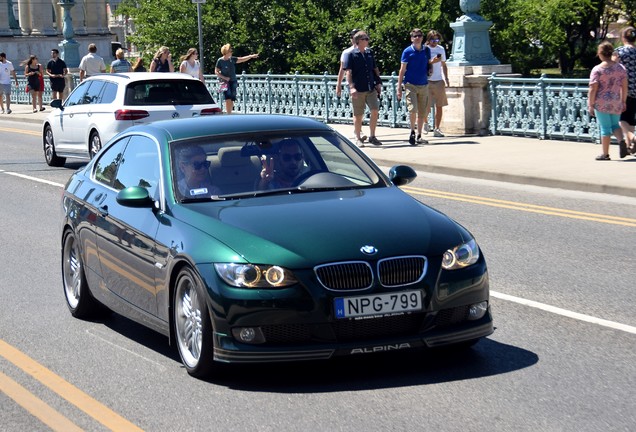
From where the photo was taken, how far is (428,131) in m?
24.5

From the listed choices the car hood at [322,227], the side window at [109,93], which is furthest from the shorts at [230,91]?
the car hood at [322,227]

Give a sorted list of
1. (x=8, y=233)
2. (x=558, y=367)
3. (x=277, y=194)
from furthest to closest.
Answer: (x=8, y=233), (x=277, y=194), (x=558, y=367)

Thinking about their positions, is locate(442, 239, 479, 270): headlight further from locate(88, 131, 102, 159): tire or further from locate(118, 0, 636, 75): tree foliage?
locate(118, 0, 636, 75): tree foliage

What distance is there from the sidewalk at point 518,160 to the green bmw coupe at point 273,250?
816 cm

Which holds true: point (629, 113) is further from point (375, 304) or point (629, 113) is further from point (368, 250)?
point (375, 304)

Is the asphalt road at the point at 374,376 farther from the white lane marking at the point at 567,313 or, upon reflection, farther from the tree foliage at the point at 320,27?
the tree foliage at the point at 320,27

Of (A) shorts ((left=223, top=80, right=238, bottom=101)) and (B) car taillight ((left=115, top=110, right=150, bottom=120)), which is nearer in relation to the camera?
(B) car taillight ((left=115, top=110, right=150, bottom=120))

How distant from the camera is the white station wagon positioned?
794 inches

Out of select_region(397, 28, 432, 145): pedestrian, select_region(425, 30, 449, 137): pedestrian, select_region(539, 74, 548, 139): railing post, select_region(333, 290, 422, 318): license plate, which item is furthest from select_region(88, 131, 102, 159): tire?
select_region(333, 290, 422, 318): license plate

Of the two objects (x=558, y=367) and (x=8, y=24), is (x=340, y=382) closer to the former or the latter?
(x=558, y=367)

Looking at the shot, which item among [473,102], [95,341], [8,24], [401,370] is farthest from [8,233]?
[8,24]

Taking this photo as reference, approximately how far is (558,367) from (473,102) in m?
16.7

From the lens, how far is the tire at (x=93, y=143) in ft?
67.8

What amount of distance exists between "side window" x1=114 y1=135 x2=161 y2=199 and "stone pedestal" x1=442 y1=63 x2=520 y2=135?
1503 cm
